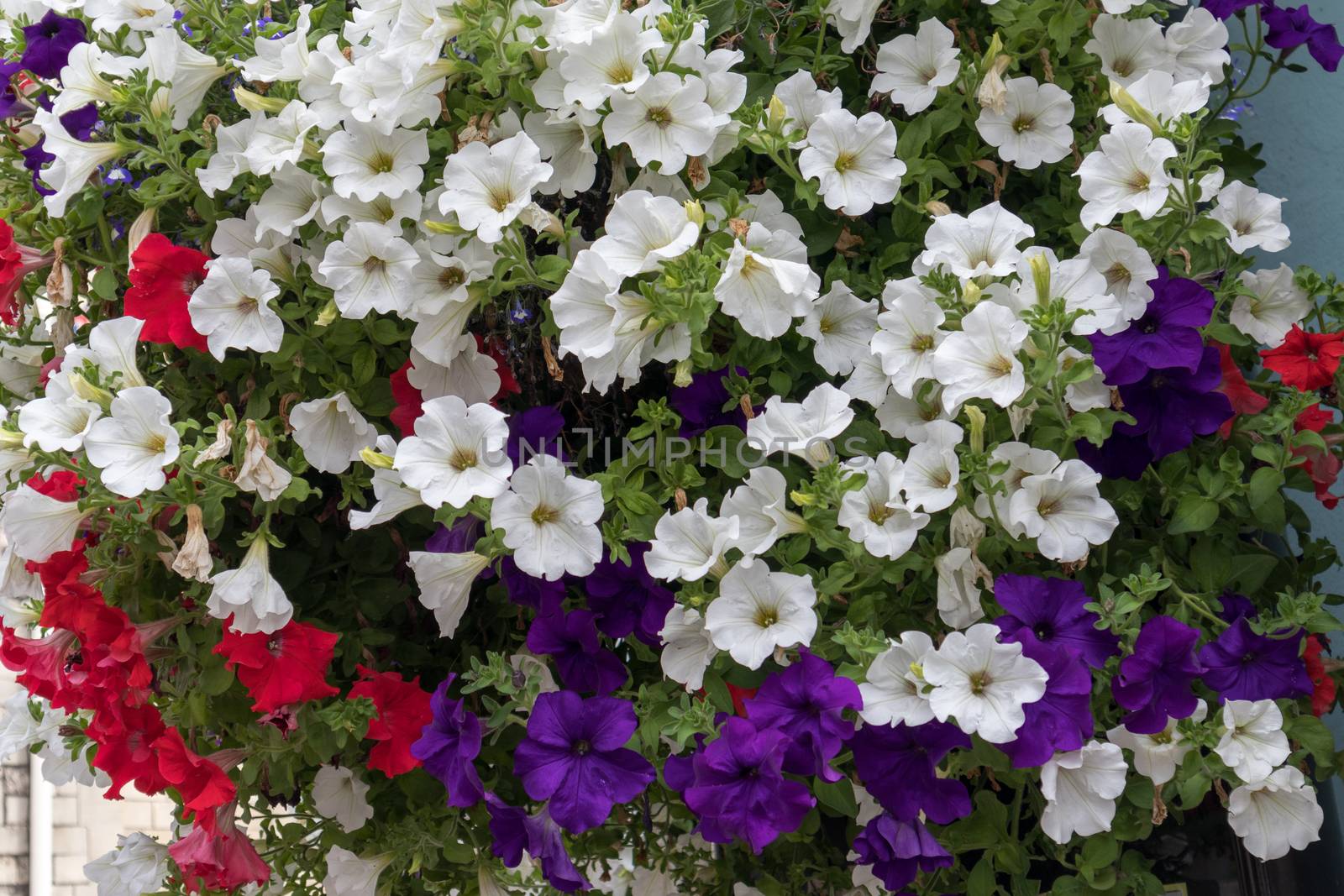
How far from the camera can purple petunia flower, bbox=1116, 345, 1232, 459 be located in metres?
1.17

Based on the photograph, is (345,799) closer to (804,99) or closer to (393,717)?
(393,717)

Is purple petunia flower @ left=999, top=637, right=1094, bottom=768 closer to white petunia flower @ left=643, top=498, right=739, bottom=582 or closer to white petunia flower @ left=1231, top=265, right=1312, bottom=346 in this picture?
white petunia flower @ left=643, top=498, right=739, bottom=582

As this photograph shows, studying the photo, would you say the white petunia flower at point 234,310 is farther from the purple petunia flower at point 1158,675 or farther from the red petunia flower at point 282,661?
the purple petunia flower at point 1158,675

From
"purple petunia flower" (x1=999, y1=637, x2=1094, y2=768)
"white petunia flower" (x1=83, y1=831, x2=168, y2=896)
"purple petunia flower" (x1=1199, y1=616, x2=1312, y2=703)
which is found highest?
"purple petunia flower" (x1=999, y1=637, x2=1094, y2=768)

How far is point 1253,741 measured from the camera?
1.10 metres

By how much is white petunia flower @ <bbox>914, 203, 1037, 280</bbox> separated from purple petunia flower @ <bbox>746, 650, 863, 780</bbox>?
0.38m

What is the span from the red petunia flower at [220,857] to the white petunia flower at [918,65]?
1.01 meters

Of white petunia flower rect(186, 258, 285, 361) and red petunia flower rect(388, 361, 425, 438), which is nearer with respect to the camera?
white petunia flower rect(186, 258, 285, 361)

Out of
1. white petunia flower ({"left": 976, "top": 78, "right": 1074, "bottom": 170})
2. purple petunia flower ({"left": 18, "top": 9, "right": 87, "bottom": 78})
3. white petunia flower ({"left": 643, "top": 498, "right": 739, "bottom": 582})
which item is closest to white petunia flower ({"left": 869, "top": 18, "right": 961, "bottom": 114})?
white petunia flower ({"left": 976, "top": 78, "right": 1074, "bottom": 170})

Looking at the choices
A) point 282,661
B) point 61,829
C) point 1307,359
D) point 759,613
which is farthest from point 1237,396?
point 61,829

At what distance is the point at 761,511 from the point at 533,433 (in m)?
0.25

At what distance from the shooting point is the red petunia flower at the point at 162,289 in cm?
122

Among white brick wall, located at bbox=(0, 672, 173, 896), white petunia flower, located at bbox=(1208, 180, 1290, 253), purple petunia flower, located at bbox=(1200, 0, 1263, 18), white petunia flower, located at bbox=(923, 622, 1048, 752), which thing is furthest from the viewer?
white brick wall, located at bbox=(0, 672, 173, 896)

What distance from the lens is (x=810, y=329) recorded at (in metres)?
1.19
